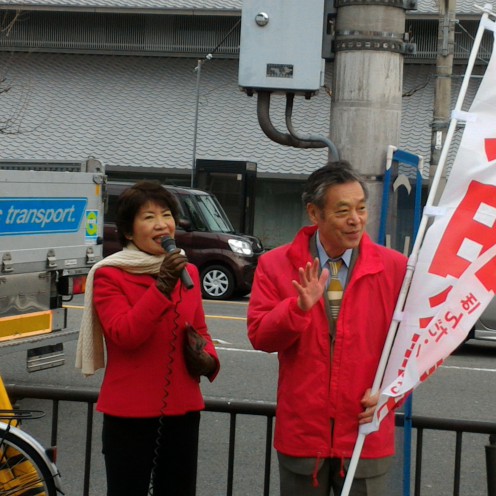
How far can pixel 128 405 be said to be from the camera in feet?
13.2

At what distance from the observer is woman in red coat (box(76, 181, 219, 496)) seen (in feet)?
13.2

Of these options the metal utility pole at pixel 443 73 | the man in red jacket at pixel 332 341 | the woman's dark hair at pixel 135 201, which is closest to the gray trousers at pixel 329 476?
the man in red jacket at pixel 332 341

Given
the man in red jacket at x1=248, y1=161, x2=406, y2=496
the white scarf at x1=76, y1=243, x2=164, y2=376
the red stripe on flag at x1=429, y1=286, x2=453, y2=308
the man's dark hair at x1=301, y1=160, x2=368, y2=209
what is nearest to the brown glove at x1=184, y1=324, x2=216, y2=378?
the white scarf at x1=76, y1=243, x2=164, y2=376

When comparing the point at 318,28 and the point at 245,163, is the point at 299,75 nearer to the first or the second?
the point at 318,28

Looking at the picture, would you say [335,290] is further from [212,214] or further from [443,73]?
[443,73]

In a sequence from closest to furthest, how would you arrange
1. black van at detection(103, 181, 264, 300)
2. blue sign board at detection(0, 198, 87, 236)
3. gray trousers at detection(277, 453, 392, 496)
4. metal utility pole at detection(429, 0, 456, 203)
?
gray trousers at detection(277, 453, 392, 496)
blue sign board at detection(0, 198, 87, 236)
metal utility pole at detection(429, 0, 456, 203)
black van at detection(103, 181, 264, 300)

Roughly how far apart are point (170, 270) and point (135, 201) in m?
0.44

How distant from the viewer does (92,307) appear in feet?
13.6

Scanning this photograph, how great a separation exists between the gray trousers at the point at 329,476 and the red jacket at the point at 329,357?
4 centimetres

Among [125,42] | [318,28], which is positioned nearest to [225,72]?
[125,42]

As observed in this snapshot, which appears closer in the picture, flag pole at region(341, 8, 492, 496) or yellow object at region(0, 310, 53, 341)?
flag pole at region(341, 8, 492, 496)

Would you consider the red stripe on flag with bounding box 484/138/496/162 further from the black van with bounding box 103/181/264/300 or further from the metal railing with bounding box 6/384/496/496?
the black van with bounding box 103/181/264/300

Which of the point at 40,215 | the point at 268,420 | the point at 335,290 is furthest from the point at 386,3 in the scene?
the point at 40,215

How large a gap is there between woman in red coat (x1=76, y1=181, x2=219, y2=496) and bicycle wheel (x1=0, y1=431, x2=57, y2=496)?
378mm
